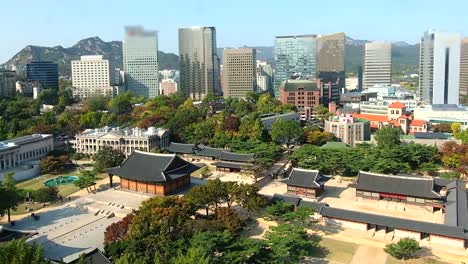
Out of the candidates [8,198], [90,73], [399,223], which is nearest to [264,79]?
[90,73]

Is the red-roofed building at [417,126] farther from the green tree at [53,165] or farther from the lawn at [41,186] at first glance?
the green tree at [53,165]

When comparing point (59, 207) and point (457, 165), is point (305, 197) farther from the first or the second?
point (59, 207)

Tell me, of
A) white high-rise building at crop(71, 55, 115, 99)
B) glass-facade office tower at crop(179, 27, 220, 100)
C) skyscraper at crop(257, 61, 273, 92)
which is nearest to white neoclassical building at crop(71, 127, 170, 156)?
glass-facade office tower at crop(179, 27, 220, 100)

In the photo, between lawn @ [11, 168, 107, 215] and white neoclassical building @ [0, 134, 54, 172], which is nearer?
lawn @ [11, 168, 107, 215]

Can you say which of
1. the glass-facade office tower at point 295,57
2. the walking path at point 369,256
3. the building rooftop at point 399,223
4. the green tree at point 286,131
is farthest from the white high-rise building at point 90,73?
the walking path at point 369,256

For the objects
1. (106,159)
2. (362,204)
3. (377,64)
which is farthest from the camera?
(377,64)

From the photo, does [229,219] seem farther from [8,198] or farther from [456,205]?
[456,205]

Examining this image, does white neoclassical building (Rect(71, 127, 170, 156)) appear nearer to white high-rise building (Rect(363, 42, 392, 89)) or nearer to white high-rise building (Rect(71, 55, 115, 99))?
white high-rise building (Rect(71, 55, 115, 99))
